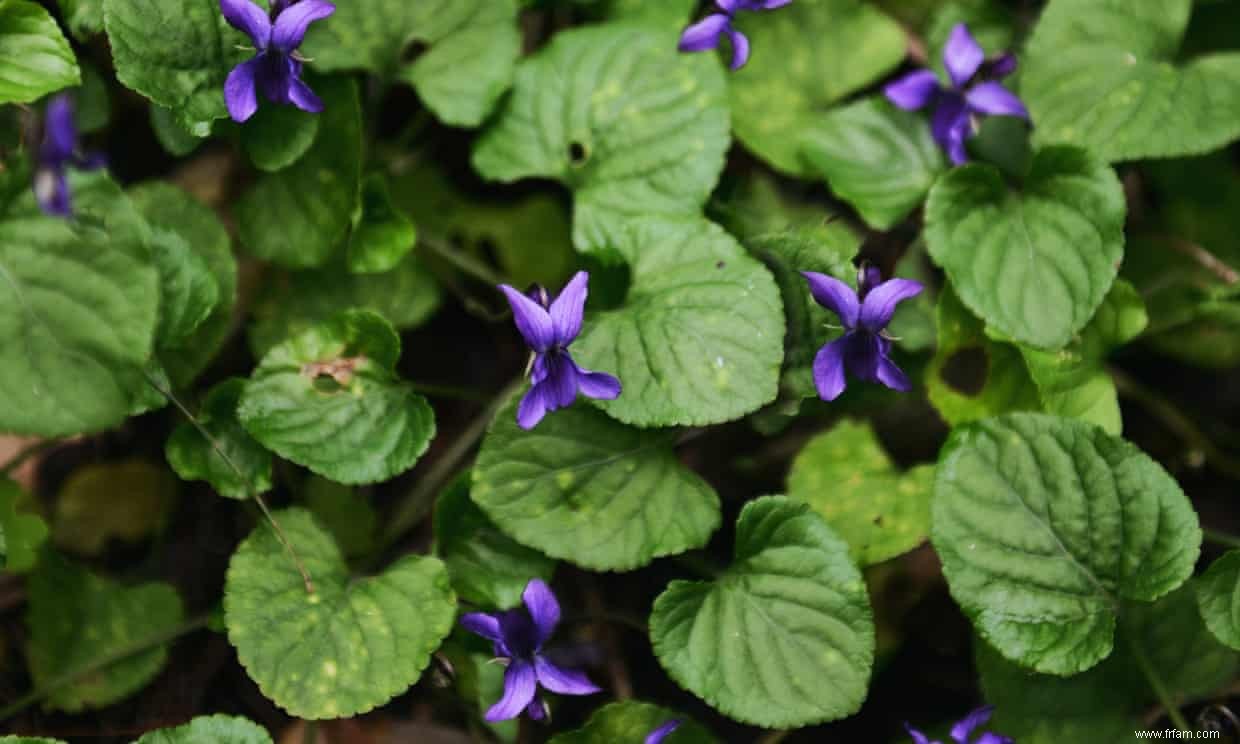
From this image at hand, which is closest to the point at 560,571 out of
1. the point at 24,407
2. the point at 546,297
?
the point at 546,297

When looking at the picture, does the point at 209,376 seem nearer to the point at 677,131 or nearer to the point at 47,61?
the point at 47,61

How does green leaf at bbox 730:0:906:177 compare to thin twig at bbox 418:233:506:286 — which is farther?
green leaf at bbox 730:0:906:177

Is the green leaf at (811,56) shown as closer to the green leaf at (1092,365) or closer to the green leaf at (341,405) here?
the green leaf at (1092,365)

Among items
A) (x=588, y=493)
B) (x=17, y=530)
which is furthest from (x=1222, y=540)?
(x=17, y=530)

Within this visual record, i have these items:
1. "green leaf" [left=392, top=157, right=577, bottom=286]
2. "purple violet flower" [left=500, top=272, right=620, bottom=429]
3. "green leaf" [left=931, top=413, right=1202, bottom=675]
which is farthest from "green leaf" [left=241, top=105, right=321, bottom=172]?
"green leaf" [left=931, top=413, right=1202, bottom=675]

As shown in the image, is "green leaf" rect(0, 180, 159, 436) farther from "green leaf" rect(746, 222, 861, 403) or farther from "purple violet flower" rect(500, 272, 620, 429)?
"green leaf" rect(746, 222, 861, 403)
